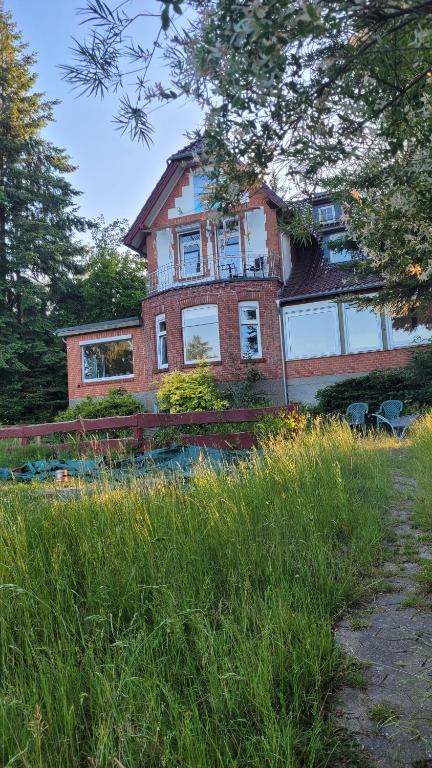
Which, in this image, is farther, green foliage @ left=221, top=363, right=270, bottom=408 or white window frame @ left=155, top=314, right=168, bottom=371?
white window frame @ left=155, top=314, right=168, bottom=371

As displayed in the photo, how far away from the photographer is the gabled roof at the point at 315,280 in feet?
56.1

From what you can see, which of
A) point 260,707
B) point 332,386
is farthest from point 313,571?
point 332,386

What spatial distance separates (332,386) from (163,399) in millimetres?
5585

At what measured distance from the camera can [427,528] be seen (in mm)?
3990

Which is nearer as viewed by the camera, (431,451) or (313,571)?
(313,571)

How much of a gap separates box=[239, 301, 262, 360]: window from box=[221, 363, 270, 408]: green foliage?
0.76 m

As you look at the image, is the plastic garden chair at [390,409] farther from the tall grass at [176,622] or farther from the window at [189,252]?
the tall grass at [176,622]

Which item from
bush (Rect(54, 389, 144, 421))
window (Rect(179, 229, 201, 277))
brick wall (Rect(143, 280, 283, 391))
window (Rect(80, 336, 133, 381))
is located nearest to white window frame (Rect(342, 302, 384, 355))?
brick wall (Rect(143, 280, 283, 391))

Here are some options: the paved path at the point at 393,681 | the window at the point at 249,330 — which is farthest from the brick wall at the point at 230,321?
the paved path at the point at 393,681

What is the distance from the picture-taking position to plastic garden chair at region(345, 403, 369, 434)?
13.6 m

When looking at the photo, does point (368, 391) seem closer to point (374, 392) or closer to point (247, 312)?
point (374, 392)

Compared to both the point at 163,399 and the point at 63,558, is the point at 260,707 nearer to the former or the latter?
the point at 63,558

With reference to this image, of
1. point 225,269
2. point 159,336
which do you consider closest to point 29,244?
point 159,336

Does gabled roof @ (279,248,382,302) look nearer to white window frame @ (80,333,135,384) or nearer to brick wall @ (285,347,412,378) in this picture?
brick wall @ (285,347,412,378)
